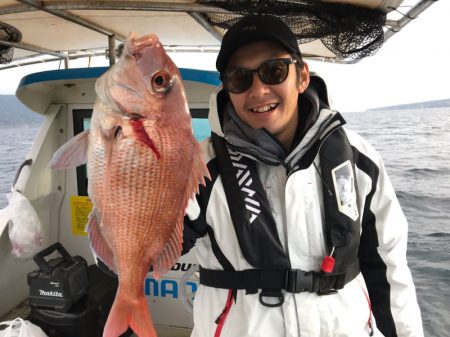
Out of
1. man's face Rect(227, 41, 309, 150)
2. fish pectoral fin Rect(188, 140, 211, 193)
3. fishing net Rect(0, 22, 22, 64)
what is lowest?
fish pectoral fin Rect(188, 140, 211, 193)

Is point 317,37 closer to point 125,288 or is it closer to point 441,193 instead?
point 125,288

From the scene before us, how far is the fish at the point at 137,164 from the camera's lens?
133 centimetres

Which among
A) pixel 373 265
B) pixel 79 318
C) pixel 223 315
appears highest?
pixel 373 265

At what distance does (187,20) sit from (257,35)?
292 centimetres

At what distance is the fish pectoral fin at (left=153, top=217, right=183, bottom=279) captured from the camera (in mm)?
1437

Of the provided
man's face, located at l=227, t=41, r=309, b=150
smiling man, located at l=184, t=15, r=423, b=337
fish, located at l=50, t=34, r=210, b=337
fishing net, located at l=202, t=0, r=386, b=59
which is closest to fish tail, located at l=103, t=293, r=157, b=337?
fish, located at l=50, t=34, r=210, b=337

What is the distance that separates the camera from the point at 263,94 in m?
1.87

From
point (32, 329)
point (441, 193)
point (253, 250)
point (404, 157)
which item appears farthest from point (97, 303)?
point (404, 157)

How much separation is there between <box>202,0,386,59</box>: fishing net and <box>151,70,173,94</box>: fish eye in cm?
249

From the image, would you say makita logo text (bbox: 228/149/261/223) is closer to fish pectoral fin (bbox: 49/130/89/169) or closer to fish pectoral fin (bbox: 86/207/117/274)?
fish pectoral fin (bbox: 86/207/117/274)

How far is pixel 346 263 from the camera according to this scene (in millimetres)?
1907

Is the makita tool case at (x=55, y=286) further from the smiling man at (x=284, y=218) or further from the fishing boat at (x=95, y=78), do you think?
the smiling man at (x=284, y=218)

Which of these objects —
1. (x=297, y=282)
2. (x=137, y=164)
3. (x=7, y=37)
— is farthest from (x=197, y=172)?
(x=7, y=37)

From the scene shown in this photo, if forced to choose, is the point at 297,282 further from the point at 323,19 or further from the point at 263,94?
the point at 323,19
